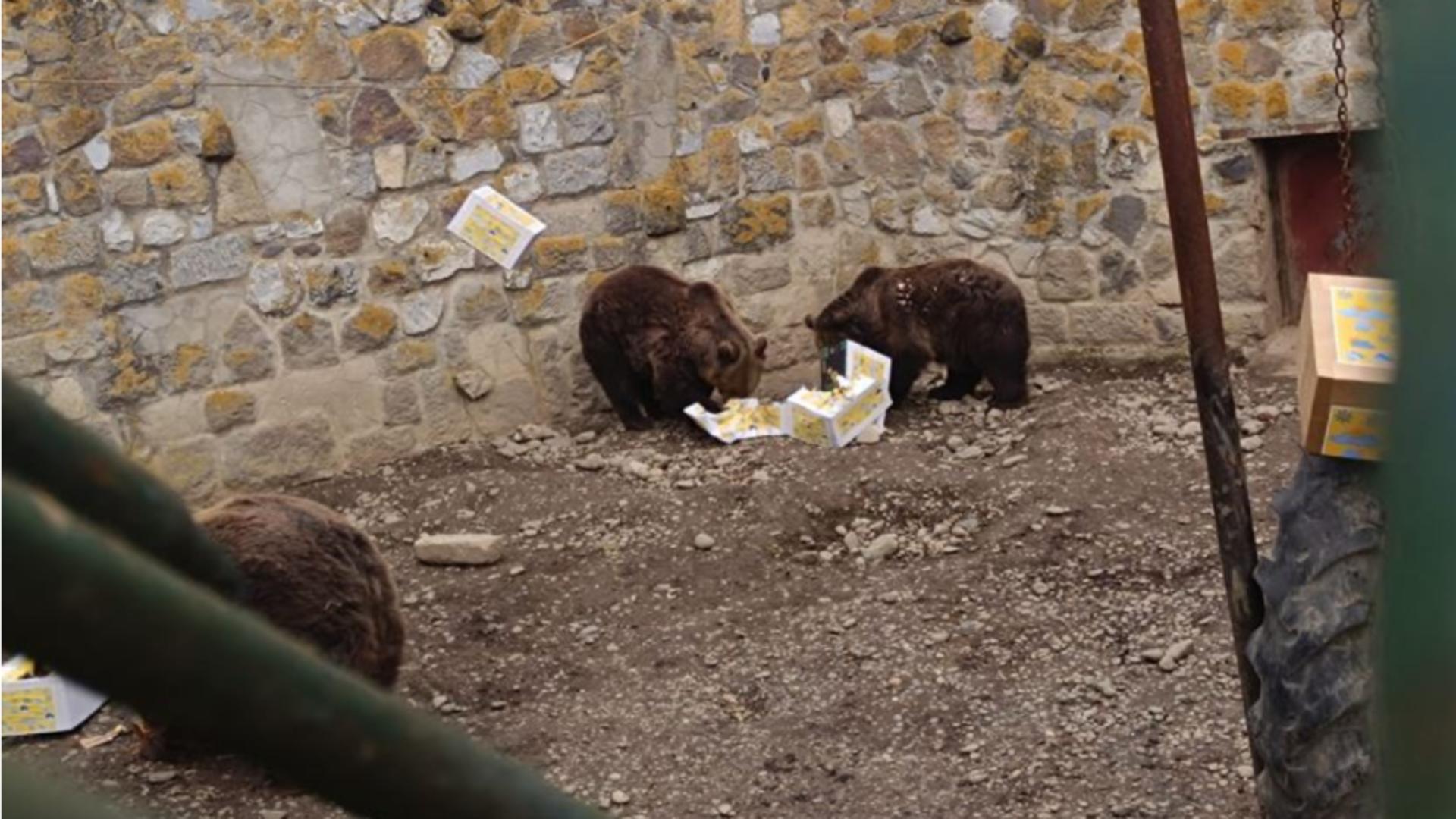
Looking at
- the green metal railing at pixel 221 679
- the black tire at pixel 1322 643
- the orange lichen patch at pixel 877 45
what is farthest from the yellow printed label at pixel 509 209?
the green metal railing at pixel 221 679

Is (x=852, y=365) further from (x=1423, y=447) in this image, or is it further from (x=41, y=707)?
(x=1423, y=447)

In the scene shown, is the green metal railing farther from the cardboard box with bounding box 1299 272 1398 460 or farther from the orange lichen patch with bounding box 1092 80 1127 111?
the orange lichen patch with bounding box 1092 80 1127 111

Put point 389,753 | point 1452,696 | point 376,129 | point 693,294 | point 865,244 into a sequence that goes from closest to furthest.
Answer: point 1452,696, point 389,753, point 376,129, point 693,294, point 865,244

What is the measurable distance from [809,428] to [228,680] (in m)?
7.04

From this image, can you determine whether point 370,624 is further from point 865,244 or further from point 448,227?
point 865,244

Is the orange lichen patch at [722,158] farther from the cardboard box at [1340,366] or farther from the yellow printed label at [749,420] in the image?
the cardboard box at [1340,366]

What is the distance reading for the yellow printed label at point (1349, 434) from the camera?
2.97 meters

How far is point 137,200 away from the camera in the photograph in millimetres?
7148

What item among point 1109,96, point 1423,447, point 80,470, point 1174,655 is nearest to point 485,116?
point 1109,96

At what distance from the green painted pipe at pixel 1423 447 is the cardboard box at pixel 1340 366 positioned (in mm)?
2408

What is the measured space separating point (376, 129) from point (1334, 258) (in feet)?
13.3

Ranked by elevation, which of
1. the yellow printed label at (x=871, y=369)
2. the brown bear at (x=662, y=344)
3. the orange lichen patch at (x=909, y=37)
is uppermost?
the orange lichen patch at (x=909, y=37)

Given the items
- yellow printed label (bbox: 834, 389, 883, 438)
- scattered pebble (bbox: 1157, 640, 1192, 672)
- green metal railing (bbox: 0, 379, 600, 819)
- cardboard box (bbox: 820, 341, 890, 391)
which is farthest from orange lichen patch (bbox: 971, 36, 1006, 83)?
green metal railing (bbox: 0, 379, 600, 819)

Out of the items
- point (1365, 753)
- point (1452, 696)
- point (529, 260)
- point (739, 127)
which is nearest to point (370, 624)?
point (1365, 753)
